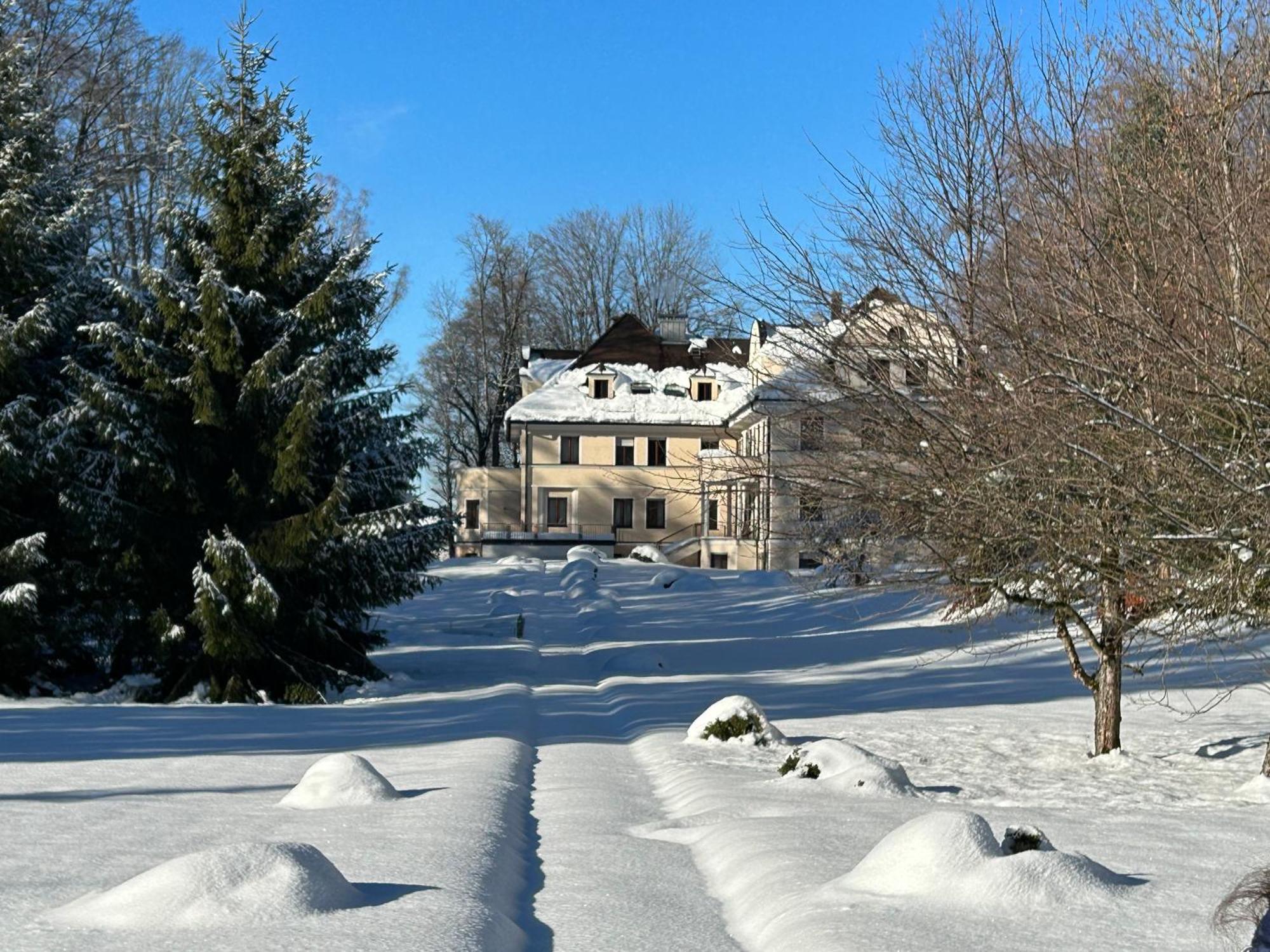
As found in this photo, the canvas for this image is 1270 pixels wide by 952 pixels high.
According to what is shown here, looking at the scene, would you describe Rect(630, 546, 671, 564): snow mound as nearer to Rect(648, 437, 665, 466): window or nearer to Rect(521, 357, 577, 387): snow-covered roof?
Rect(648, 437, 665, 466): window

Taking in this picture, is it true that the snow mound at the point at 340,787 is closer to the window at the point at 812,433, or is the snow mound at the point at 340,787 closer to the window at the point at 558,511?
the window at the point at 812,433

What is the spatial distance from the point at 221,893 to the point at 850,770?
638 centimetres

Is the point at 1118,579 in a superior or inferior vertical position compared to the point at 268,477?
inferior

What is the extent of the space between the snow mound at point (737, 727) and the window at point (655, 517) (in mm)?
45187

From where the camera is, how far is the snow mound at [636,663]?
74.4 ft

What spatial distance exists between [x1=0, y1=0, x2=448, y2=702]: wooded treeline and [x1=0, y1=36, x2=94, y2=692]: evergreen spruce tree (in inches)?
1.6

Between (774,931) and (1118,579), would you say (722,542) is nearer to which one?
(1118,579)

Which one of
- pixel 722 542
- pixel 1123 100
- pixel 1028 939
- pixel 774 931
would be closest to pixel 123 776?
pixel 774 931

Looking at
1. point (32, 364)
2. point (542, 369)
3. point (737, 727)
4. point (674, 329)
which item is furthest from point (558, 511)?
point (737, 727)

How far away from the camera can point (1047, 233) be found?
10.7m

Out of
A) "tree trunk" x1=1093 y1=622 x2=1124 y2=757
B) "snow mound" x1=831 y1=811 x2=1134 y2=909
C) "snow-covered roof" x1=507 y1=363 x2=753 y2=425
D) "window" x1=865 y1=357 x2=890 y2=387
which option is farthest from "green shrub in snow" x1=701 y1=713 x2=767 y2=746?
"snow-covered roof" x1=507 y1=363 x2=753 y2=425

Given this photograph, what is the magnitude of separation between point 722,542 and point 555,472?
10.1 meters

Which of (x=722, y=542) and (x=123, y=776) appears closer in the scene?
(x=123, y=776)

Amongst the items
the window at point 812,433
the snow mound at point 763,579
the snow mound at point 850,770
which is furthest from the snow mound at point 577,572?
the snow mound at point 850,770
